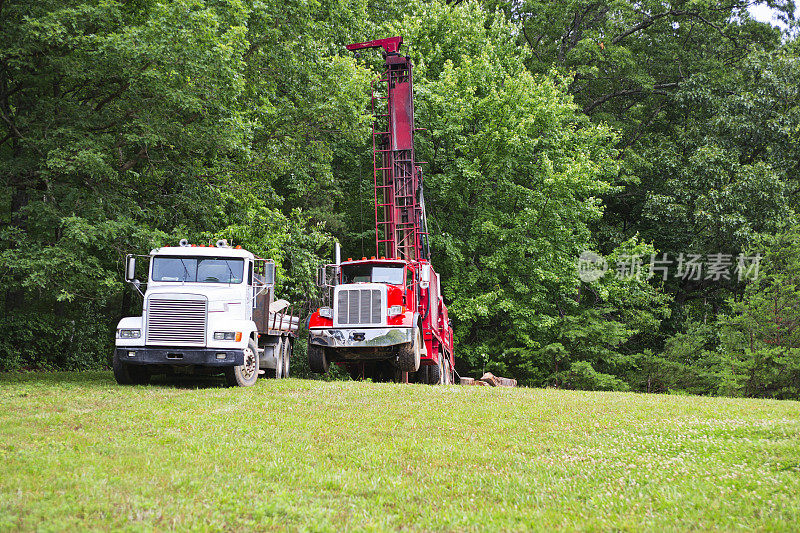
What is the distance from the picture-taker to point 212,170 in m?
20.0

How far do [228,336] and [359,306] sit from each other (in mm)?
4554

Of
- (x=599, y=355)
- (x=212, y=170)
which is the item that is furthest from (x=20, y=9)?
(x=599, y=355)

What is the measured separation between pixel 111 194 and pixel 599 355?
19.8 meters

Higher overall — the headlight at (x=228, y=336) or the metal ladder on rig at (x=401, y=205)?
the metal ladder on rig at (x=401, y=205)

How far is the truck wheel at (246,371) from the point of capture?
49.5 feet

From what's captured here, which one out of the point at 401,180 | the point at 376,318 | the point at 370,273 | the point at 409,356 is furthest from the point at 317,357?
the point at 401,180

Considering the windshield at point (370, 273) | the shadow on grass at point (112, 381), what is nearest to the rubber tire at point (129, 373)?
the shadow on grass at point (112, 381)

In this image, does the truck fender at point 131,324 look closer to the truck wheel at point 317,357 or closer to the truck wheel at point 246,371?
the truck wheel at point 246,371

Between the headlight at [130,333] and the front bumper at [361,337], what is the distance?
16.3 ft

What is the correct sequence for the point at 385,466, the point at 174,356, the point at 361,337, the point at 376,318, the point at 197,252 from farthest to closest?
the point at 376,318 → the point at 361,337 → the point at 197,252 → the point at 174,356 → the point at 385,466

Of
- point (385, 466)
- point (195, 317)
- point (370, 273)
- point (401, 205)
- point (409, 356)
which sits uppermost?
point (401, 205)

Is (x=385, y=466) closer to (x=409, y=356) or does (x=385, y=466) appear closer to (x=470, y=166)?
(x=409, y=356)

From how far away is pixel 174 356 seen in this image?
47.1 feet

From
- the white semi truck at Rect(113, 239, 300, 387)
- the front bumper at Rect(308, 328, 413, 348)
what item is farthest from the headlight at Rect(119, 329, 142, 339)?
the front bumper at Rect(308, 328, 413, 348)
